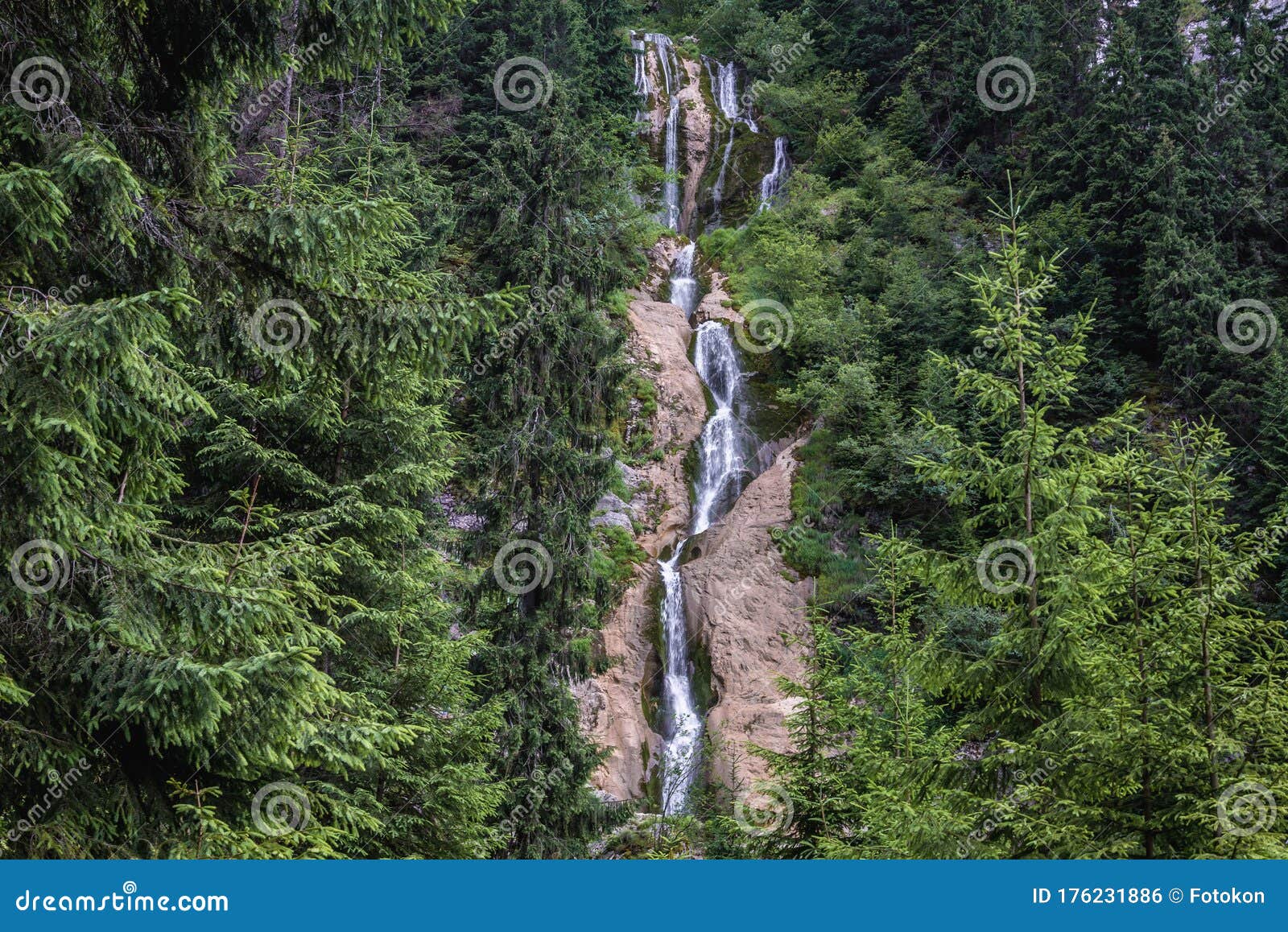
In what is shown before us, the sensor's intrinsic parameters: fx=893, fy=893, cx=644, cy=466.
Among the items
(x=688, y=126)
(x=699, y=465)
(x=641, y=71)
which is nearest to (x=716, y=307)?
(x=699, y=465)

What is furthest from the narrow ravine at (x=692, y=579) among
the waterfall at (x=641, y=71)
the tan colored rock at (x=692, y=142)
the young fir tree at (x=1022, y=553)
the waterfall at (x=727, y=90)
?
the waterfall at (x=641, y=71)

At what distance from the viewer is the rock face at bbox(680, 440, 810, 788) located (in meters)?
18.3

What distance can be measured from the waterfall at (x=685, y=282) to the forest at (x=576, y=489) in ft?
5.04

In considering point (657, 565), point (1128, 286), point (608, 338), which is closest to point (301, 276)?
point (608, 338)

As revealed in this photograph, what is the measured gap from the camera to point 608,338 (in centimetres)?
1241

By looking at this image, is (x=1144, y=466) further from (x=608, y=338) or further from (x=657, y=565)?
(x=657, y=565)

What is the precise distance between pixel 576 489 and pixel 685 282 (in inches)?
780

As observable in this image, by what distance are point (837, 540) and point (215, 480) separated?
15.2 m

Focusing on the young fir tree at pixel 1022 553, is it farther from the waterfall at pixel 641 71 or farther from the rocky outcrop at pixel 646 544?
the waterfall at pixel 641 71

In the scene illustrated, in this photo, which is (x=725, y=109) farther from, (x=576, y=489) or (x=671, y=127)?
(x=576, y=489)

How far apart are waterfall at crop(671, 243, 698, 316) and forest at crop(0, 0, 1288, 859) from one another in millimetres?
1537

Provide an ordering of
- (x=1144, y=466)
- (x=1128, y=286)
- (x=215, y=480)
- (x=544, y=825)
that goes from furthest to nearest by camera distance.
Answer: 1. (x=1128, y=286)
2. (x=544, y=825)
3. (x=215, y=480)
4. (x=1144, y=466)

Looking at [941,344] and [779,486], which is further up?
[941,344]

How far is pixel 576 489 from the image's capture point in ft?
39.4
